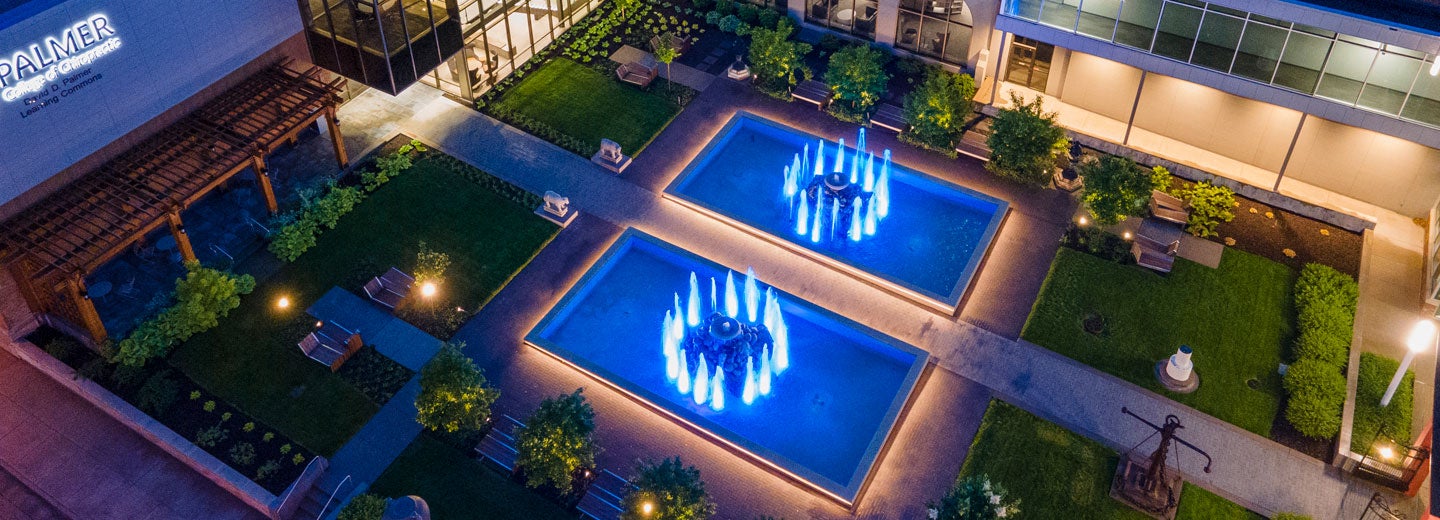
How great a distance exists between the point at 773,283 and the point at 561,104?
14868 millimetres

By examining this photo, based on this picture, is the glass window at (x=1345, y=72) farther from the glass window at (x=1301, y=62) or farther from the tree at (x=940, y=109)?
the tree at (x=940, y=109)

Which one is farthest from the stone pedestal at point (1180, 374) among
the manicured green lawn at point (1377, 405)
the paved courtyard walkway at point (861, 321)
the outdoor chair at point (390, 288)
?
the outdoor chair at point (390, 288)

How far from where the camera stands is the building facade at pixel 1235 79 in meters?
35.9

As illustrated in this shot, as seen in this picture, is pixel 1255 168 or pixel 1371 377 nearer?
pixel 1371 377

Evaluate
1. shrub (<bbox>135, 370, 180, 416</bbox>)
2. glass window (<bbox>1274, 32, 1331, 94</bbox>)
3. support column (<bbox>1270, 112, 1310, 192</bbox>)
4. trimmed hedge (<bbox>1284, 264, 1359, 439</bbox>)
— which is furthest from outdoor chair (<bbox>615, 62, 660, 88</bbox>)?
trimmed hedge (<bbox>1284, 264, 1359, 439</bbox>)

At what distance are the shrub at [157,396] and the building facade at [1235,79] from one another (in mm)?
33808

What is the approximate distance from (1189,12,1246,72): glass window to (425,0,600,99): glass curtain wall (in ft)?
94.8

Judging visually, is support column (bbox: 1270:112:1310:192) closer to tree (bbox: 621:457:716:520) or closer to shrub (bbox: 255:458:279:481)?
tree (bbox: 621:457:716:520)

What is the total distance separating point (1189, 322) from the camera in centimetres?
3622

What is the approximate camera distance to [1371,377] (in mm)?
33625

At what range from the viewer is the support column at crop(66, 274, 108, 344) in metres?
33.6

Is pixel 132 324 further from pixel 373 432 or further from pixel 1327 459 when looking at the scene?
pixel 1327 459

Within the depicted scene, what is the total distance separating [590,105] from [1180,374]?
27190mm

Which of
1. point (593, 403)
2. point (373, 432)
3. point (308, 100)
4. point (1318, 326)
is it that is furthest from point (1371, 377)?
point (308, 100)
